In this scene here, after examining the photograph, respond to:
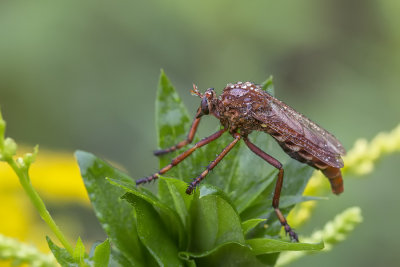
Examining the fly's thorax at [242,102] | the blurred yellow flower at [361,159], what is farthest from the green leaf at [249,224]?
the fly's thorax at [242,102]

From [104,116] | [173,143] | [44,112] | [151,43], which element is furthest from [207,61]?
[173,143]

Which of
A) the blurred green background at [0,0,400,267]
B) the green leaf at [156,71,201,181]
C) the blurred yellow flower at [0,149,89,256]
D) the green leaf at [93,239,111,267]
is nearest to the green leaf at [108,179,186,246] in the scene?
the green leaf at [93,239,111,267]

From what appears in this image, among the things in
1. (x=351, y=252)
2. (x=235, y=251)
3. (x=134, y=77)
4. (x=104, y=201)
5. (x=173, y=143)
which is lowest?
(x=235, y=251)

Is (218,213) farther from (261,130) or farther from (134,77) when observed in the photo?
(134,77)

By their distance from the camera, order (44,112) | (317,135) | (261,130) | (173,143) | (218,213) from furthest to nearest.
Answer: (44,112)
(317,135)
(261,130)
(173,143)
(218,213)

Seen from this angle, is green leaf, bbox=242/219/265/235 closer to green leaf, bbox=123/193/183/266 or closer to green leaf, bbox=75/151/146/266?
green leaf, bbox=123/193/183/266

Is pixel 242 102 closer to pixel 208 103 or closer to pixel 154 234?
pixel 208 103

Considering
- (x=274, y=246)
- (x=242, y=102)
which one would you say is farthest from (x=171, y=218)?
(x=242, y=102)

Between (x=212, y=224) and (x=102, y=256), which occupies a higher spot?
(x=212, y=224)
